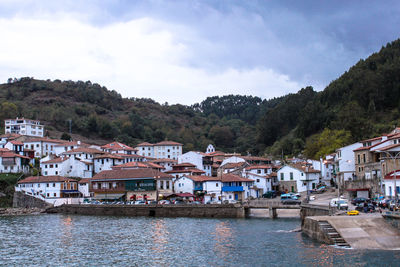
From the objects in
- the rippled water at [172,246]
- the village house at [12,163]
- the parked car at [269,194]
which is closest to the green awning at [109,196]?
the village house at [12,163]

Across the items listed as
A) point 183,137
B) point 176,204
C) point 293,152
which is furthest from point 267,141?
point 176,204

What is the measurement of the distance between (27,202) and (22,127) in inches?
1905

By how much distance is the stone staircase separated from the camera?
3811cm

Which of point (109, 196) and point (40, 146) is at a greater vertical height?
point (40, 146)

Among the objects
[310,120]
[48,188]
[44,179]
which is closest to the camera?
→ [48,188]

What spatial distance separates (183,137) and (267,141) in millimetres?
41714

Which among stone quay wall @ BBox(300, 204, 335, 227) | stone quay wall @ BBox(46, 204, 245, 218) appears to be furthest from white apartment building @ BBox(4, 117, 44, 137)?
stone quay wall @ BBox(300, 204, 335, 227)

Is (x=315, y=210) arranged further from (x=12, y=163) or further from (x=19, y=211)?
(x=12, y=163)

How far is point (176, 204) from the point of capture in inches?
2972

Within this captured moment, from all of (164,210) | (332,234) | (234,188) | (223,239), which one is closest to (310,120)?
(234,188)

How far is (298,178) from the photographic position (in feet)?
299

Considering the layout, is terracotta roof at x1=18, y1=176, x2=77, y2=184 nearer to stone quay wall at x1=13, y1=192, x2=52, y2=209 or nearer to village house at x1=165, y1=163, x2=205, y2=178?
stone quay wall at x1=13, y1=192, x2=52, y2=209

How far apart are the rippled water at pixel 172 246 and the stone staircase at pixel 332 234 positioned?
1006 millimetres

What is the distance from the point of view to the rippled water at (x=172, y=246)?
36000mm
